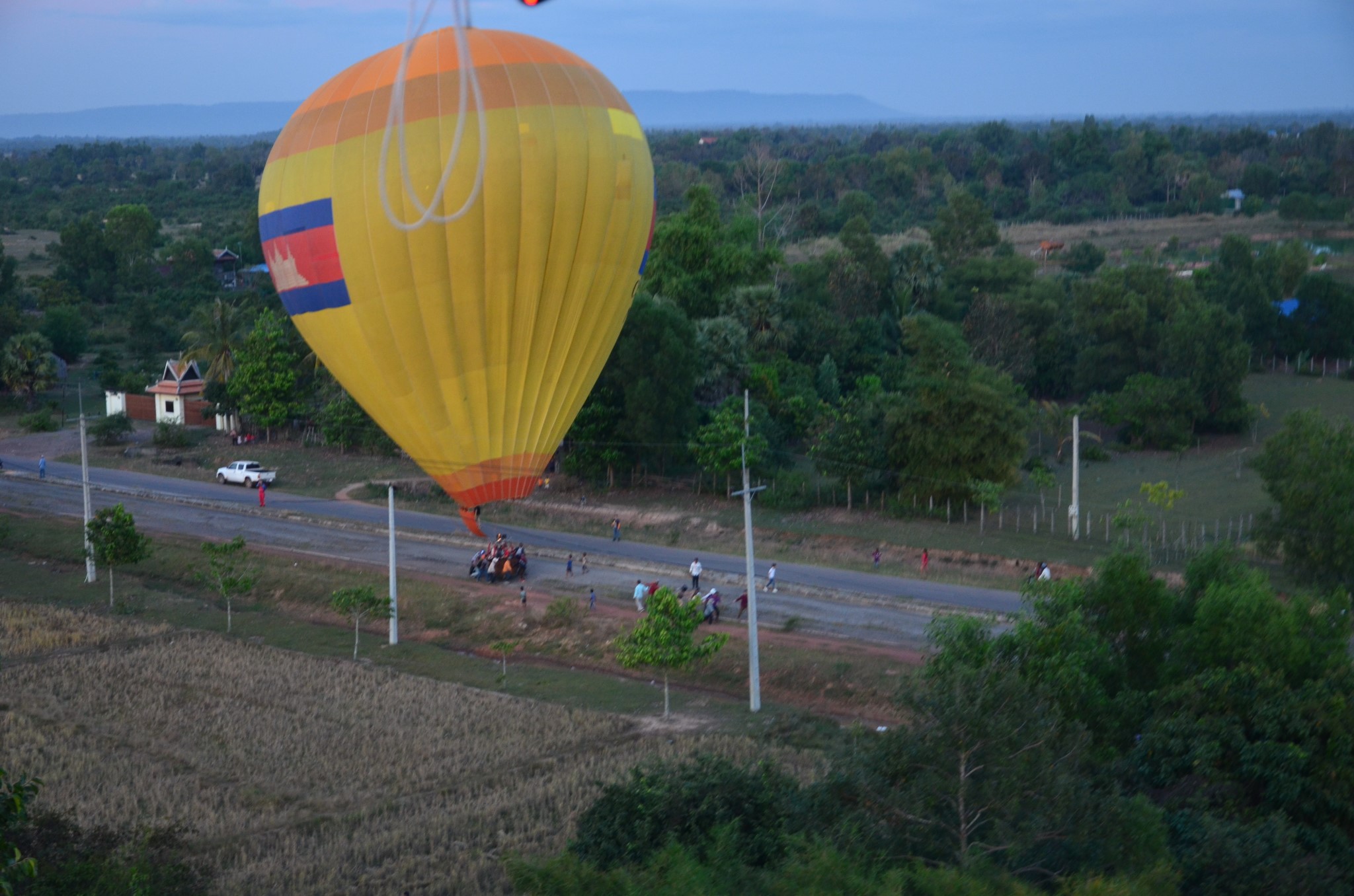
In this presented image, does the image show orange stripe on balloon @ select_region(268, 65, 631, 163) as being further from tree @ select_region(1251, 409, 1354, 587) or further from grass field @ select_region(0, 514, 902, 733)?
tree @ select_region(1251, 409, 1354, 587)

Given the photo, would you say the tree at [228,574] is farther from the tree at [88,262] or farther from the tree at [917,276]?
the tree at [88,262]

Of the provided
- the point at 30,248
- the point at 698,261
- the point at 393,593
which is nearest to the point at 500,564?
the point at 393,593

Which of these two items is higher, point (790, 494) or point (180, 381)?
point (180, 381)

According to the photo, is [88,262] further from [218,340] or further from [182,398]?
[218,340]

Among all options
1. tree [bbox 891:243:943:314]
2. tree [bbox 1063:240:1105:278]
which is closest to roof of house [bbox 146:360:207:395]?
tree [bbox 891:243:943:314]

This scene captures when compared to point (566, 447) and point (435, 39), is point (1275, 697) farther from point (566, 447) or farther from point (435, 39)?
point (566, 447)

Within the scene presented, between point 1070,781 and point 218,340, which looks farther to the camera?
point 218,340
